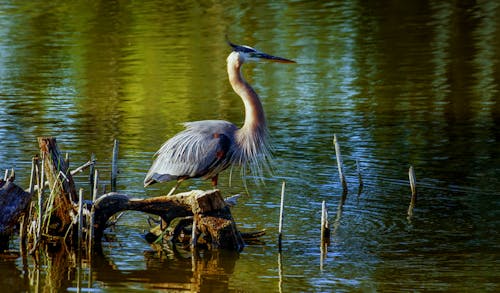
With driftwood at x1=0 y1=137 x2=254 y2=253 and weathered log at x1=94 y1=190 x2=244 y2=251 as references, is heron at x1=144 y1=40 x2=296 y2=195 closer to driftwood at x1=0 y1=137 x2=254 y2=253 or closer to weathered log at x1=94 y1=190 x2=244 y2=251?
driftwood at x1=0 y1=137 x2=254 y2=253

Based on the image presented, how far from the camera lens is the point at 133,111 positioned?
54.9 ft

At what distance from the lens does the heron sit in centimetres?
1008

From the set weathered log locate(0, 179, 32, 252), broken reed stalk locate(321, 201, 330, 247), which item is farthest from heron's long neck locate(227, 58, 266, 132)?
weathered log locate(0, 179, 32, 252)

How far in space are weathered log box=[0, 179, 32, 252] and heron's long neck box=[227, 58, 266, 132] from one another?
8.30ft

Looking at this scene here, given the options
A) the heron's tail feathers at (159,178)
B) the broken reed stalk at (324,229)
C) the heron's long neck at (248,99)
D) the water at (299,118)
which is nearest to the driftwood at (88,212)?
the water at (299,118)

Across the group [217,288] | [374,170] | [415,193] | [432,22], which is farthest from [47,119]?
[432,22]

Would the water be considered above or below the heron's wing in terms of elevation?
below

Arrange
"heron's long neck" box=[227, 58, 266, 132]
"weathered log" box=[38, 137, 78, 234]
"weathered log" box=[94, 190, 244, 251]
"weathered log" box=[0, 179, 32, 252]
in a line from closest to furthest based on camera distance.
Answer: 1. "weathered log" box=[0, 179, 32, 252]
2. "weathered log" box=[94, 190, 244, 251]
3. "weathered log" box=[38, 137, 78, 234]
4. "heron's long neck" box=[227, 58, 266, 132]

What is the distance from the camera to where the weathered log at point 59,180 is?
355 inches

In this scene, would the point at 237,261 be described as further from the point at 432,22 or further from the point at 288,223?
the point at 432,22

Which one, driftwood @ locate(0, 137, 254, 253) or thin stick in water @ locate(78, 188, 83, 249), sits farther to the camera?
driftwood @ locate(0, 137, 254, 253)

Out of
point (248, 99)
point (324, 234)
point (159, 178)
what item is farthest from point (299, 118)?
point (324, 234)

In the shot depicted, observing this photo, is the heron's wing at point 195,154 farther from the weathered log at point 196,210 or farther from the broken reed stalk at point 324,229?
the broken reed stalk at point 324,229

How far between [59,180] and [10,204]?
0.49m
